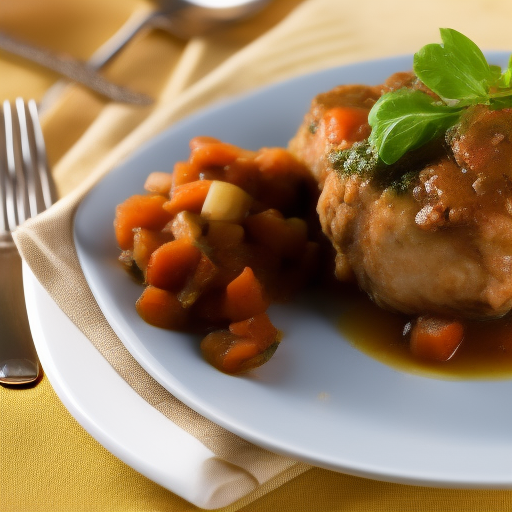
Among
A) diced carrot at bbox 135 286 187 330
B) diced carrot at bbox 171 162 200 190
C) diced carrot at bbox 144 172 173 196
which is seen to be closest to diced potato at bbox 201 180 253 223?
diced carrot at bbox 171 162 200 190

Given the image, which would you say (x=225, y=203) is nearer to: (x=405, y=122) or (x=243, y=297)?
(x=243, y=297)

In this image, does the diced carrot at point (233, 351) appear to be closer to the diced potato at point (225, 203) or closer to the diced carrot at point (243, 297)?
the diced carrot at point (243, 297)

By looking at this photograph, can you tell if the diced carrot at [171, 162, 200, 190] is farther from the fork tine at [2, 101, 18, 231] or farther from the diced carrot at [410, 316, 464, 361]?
the diced carrot at [410, 316, 464, 361]

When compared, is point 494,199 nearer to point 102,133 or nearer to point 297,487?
point 297,487

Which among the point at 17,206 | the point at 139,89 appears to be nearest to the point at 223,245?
the point at 17,206

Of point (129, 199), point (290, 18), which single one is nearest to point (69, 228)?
point (129, 199)

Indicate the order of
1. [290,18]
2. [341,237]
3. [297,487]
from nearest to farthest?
[297,487] < [341,237] < [290,18]

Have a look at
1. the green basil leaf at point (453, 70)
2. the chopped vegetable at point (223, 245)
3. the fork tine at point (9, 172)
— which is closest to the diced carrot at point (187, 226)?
the chopped vegetable at point (223, 245)
